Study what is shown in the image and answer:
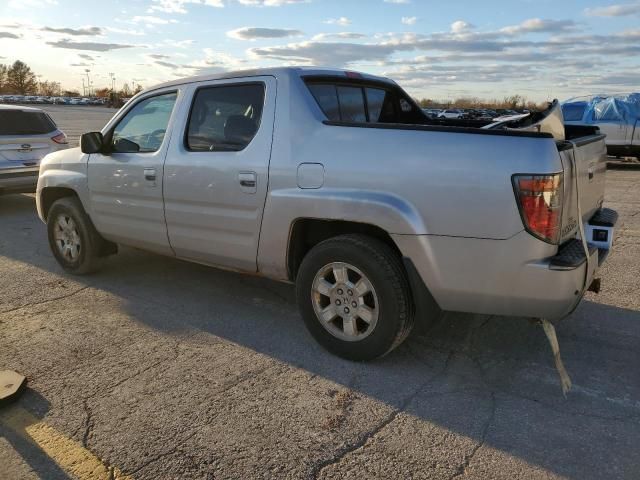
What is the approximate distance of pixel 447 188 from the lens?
10.0ft

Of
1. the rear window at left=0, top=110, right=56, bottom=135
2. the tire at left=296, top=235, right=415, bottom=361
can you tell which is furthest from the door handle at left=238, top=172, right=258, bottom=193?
the rear window at left=0, top=110, right=56, bottom=135

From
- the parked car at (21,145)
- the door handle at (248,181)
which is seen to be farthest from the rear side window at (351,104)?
the parked car at (21,145)

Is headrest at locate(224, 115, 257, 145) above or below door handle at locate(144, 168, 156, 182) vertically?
above

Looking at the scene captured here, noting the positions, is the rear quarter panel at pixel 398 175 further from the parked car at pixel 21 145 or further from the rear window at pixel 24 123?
the rear window at pixel 24 123

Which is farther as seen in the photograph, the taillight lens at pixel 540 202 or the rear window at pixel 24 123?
the rear window at pixel 24 123

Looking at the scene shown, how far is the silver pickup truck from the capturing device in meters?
2.98

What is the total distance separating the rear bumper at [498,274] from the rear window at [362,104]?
1.18 metres

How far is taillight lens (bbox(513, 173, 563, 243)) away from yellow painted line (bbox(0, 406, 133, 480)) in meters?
2.32

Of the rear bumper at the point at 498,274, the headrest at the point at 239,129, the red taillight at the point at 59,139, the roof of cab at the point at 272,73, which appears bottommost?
the rear bumper at the point at 498,274

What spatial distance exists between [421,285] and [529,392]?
876mm

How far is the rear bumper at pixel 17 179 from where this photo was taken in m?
8.73

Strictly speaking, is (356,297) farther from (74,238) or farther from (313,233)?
(74,238)

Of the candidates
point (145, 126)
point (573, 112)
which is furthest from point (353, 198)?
point (573, 112)

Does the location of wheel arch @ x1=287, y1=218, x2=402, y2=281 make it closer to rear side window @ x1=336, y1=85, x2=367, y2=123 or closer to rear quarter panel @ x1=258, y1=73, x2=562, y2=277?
rear quarter panel @ x1=258, y1=73, x2=562, y2=277
